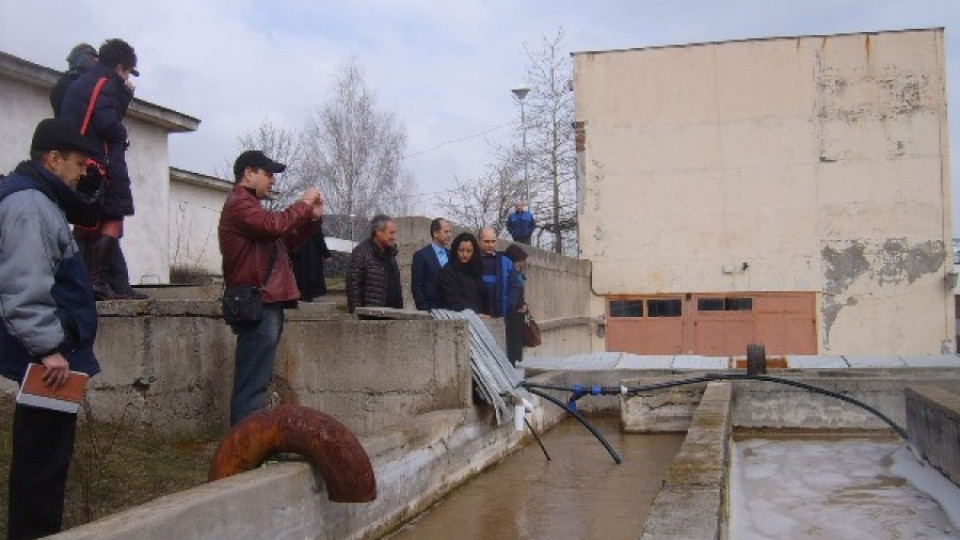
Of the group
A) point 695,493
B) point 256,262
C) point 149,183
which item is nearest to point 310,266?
point 256,262

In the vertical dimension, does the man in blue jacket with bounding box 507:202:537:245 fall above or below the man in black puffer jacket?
above

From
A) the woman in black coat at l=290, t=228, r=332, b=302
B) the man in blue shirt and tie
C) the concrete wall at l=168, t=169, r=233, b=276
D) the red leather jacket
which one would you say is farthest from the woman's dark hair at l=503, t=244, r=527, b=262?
the concrete wall at l=168, t=169, r=233, b=276

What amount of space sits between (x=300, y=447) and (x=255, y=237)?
170 centimetres

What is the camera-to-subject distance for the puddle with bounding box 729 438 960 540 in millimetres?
5965

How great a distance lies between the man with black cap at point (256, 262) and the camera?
5.30m

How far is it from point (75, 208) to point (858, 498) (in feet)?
17.7

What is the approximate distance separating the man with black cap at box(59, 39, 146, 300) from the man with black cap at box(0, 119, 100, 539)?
8.93 ft

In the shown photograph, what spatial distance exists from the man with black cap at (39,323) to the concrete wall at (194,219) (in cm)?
1892

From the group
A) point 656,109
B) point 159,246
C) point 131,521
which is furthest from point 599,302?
point 131,521


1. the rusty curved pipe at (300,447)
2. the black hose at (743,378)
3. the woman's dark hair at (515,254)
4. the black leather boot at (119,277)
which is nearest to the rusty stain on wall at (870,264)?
the woman's dark hair at (515,254)

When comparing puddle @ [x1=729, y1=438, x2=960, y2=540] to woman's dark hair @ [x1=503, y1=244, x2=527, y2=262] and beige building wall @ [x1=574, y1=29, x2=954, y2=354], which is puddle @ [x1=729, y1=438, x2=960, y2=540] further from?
beige building wall @ [x1=574, y1=29, x2=954, y2=354]

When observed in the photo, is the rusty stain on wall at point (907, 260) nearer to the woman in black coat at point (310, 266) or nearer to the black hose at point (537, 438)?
the black hose at point (537, 438)

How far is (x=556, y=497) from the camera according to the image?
590 centimetres

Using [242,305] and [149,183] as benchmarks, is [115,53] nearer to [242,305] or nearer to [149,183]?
[242,305]
